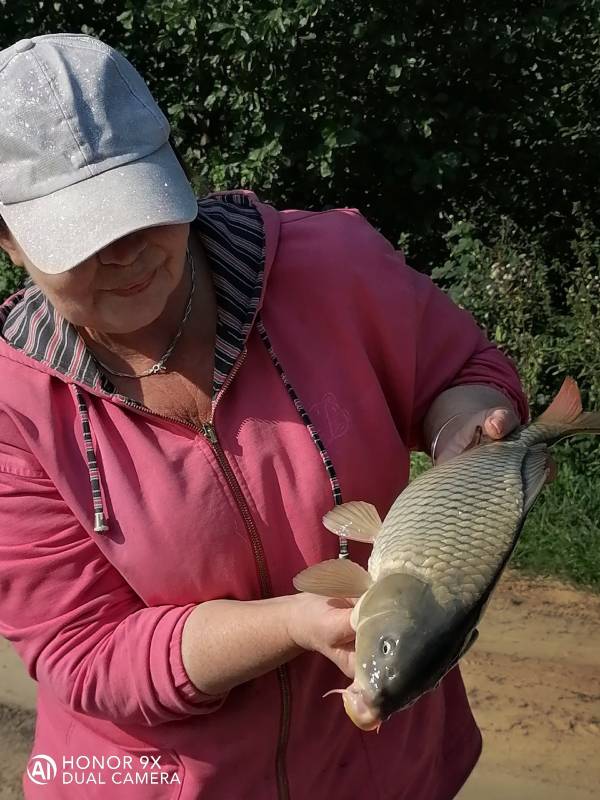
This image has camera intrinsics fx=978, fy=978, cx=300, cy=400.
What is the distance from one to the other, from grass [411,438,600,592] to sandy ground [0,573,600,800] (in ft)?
0.32

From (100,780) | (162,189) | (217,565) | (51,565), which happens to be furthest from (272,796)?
(162,189)

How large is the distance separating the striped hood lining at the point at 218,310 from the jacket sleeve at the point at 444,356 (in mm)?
327

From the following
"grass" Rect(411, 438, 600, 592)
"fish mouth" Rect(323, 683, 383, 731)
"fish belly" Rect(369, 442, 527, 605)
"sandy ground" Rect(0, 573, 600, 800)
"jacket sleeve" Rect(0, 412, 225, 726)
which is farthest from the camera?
"grass" Rect(411, 438, 600, 592)

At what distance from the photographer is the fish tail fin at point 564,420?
1.88 m

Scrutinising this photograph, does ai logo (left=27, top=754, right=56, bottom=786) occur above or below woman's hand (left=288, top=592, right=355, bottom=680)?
below

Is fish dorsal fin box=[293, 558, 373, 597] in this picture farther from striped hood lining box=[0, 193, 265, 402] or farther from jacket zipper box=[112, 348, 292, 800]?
striped hood lining box=[0, 193, 265, 402]

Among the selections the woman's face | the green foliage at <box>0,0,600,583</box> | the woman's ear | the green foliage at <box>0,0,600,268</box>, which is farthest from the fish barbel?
the green foliage at <box>0,0,600,268</box>

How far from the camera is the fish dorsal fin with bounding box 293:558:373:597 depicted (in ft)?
4.97

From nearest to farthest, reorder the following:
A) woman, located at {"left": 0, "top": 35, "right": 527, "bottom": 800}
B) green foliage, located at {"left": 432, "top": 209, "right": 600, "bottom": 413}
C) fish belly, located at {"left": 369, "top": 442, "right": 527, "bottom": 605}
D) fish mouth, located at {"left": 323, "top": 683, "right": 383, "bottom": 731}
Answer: fish mouth, located at {"left": 323, "top": 683, "right": 383, "bottom": 731}
fish belly, located at {"left": 369, "top": 442, "right": 527, "bottom": 605}
woman, located at {"left": 0, "top": 35, "right": 527, "bottom": 800}
green foliage, located at {"left": 432, "top": 209, "right": 600, "bottom": 413}

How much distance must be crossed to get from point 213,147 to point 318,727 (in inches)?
183

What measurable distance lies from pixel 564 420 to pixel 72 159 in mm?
1045

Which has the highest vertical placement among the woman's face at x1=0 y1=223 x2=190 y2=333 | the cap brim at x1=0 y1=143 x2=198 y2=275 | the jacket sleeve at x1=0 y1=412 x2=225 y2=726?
the cap brim at x1=0 y1=143 x2=198 y2=275

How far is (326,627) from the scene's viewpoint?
61.2 inches

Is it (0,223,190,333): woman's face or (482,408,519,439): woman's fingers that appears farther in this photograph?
(482,408,519,439): woman's fingers
